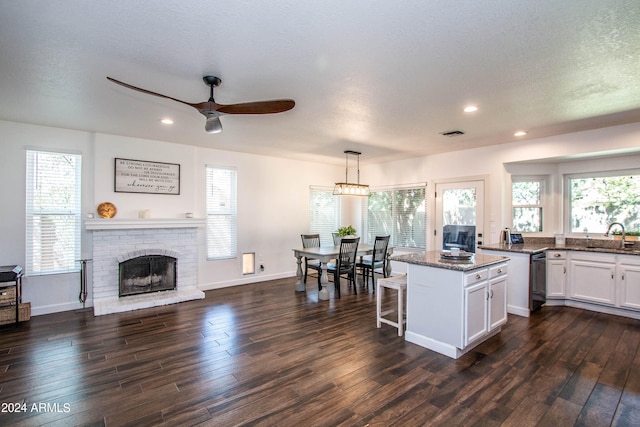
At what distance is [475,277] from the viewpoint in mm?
3137

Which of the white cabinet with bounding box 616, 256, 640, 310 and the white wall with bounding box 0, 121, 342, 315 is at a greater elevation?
the white wall with bounding box 0, 121, 342, 315

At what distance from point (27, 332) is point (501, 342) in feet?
17.6

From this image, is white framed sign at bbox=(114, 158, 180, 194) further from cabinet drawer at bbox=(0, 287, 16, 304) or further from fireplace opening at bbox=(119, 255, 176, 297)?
cabinet drawer at bbox=(0, 287, 16, 304)

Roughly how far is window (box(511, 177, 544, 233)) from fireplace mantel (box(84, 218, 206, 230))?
5.39 meters

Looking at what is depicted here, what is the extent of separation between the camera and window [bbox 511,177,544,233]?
534 centimetres

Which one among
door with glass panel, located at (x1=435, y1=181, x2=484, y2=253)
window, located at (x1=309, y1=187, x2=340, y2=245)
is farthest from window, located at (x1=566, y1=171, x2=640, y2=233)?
window, located at (x1=309, y1=187, x2=340, y2=245)

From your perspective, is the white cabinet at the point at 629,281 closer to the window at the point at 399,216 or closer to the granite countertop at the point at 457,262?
the granite countertop at the point at 457,262

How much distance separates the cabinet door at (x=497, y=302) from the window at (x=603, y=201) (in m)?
2.57

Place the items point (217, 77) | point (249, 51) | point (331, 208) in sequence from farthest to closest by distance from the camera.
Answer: point (331, 208)
point (217, 77)
point (249, 51)

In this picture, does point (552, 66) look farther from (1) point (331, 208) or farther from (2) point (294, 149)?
(1) point (331, 208)

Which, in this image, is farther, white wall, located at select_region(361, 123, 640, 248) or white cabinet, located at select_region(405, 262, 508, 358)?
white wall, located at select_region(361, 123, 640, 248)

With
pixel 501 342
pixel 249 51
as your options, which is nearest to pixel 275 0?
pixel 249 51

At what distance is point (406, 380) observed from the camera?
2.62 metres

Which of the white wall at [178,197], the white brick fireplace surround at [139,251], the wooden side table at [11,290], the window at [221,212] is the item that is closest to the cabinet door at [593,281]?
the white wall at [178,197]
